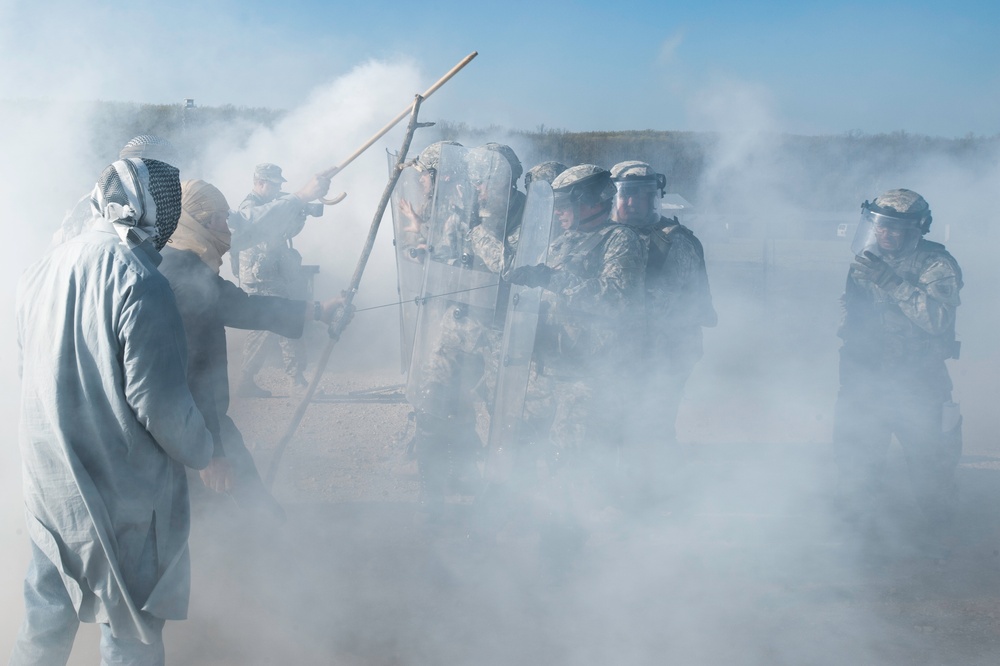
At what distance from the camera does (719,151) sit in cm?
1614

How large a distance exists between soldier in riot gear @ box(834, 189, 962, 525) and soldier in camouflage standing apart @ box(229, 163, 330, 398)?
394 centimetres

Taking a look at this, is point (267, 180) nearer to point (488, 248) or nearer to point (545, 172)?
point (545, 172)

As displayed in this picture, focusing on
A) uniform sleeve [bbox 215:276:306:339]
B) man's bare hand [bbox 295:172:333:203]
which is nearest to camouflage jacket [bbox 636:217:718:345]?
uniform sleeve [bbox 215:276:306:339]

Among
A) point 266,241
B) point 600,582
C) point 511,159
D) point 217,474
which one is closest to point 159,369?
point 217,474

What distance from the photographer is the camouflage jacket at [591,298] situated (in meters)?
3.95

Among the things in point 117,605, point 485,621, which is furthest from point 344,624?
point 117,605

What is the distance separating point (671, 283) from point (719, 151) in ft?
41.5

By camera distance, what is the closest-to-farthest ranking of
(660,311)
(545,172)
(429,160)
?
1. (660,311)
2. (545,172)
3. (429,160)

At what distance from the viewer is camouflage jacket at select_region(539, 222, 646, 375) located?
13.0 feet

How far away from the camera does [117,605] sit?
2045 millimetres

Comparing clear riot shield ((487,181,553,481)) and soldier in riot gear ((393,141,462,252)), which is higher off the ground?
soldier in riot gear ((393,141,462,252))

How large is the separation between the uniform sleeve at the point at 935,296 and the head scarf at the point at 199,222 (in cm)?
382

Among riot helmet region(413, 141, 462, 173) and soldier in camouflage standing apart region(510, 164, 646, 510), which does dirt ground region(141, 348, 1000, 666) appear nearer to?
soldier in camouflage standing apart region(510, 164, 646, 510)

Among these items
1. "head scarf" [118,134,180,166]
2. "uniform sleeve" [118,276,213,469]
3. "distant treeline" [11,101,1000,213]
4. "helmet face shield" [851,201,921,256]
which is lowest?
"uniform sleeve" [118,276,213,469]
